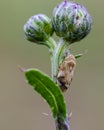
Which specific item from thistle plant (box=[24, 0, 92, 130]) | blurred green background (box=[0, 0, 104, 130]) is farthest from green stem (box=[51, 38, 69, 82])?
blurred green background (box=[0, 0, 104, 130])

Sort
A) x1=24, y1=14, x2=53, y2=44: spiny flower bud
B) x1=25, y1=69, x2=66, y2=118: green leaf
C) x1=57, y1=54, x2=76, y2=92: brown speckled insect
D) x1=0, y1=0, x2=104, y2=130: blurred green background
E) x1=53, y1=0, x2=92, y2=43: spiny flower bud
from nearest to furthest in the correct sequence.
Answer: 1. x1=25, y1=69, x2=66, y2=118: green leaf
2. x1=57, y1=54, x2=76, y2=92: brown speckled insect
3. x1=53, y1=0, x2=92, y2=43: spiny flower bud
4. x1=24, y1=14, x2=53, y2=44: spiny flower bud
5. x1=0, y1=0, x2=104, y2=130: blurred green background

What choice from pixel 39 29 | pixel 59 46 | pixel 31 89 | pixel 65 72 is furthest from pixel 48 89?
pixel 31 89

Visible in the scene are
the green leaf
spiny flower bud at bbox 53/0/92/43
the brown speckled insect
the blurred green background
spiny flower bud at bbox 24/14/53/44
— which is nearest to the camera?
the green leaf

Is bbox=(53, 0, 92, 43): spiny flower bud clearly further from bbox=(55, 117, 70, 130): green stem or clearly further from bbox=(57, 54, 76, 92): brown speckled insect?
bbox=(55, 117, 70, 130): green stem

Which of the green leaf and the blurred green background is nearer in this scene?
the green leaf

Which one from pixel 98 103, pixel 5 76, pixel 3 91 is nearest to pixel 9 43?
pixel 5 76

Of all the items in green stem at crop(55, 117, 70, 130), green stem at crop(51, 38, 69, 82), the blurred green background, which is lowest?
the blurred green background

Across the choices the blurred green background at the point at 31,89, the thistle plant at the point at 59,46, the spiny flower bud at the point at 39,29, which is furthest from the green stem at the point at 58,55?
the blurred green background at the point at 31,89

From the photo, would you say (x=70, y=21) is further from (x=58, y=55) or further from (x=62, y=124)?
(x=62, y=124)
